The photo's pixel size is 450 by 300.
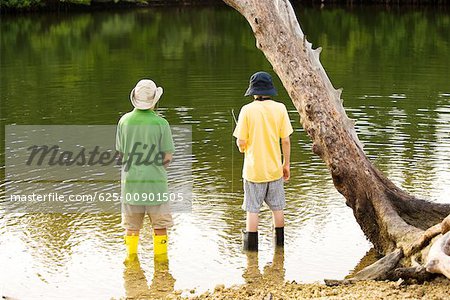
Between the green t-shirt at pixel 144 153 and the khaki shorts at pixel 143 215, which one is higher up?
the green t-shirt at pixel 144 153

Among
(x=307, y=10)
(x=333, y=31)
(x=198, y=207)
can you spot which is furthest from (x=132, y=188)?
(x=307, y=10)

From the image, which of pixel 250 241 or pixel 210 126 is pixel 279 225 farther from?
pixel 210 126

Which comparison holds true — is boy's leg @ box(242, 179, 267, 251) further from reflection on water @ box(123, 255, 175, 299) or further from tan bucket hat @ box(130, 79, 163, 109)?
tan bucket hat @ box(130, 79, 163, 109)

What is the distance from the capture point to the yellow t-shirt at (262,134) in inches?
333

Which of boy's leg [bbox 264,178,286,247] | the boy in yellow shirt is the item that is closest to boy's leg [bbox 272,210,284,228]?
boy's leg [bbox 264,178,286,247]

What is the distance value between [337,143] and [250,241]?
130 centimetres

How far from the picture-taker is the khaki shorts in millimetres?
8344

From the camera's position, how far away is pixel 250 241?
888cm

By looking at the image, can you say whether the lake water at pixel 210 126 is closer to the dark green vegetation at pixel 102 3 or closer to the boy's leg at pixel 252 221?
the boy's leg at pixel 252 221

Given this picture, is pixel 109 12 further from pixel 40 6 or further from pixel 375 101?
pixel 375 101

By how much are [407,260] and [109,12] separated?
1887 inches

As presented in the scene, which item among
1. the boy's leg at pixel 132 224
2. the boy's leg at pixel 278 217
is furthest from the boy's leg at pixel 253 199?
the boy's leg at pixel 132 224

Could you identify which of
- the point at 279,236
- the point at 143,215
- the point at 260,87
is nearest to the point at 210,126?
the point at 279,236

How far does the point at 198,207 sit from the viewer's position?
419 inches
